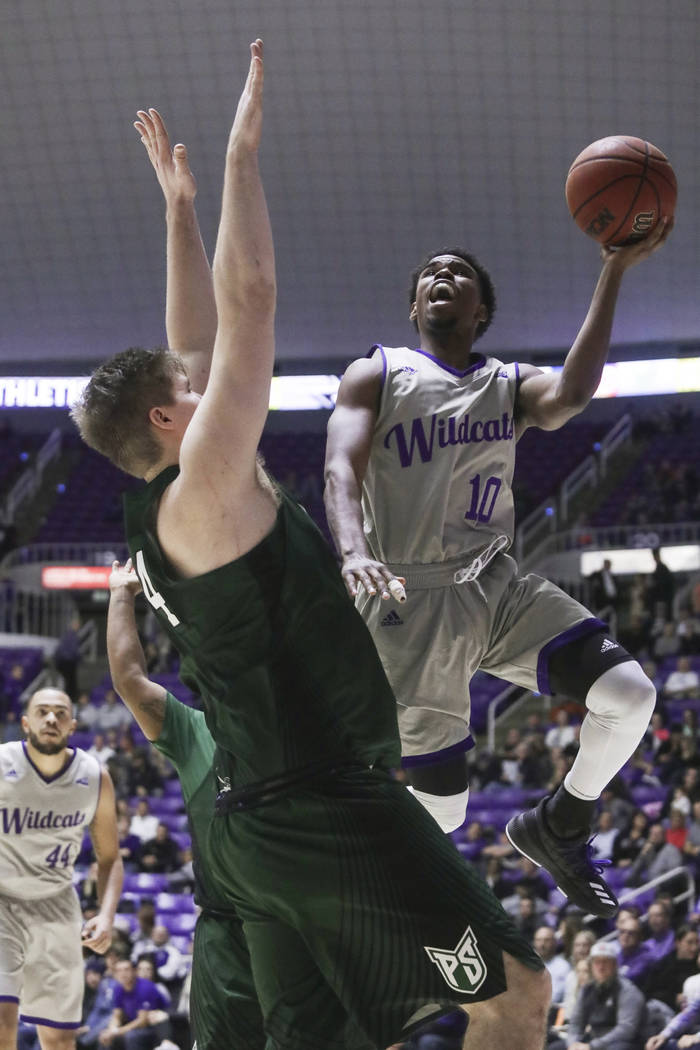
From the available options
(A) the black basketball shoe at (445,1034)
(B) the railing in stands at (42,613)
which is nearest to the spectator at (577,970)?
(A) the black basketball shoe at (445,1034)

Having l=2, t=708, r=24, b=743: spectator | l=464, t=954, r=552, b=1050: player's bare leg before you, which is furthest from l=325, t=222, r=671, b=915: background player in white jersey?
l=2, t=708, r=24, b=743: spectator

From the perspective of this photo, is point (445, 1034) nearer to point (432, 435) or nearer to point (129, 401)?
point (432, 435)

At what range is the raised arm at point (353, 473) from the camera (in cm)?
333

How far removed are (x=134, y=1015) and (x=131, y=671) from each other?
5.79 meters

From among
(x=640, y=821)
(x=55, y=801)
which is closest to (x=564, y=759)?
(x=640, y=821)

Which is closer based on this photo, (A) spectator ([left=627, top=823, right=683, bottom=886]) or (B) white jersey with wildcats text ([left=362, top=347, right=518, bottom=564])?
(B) white jersey with wildcats text ([left=362, top=347, right=518, bottom=564])

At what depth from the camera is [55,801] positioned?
733cm

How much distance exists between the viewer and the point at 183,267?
393 centimetres

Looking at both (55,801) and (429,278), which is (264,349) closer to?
(429,278)

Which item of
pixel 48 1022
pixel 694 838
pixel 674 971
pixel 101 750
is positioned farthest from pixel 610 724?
pixel 101 750

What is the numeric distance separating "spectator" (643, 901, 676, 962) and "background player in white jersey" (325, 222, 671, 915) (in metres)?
5.45

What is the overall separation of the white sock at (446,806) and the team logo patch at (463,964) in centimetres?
149

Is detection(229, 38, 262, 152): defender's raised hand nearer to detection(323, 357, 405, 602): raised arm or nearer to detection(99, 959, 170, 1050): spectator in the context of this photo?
detection(323, 357, 405, 602): raised arm

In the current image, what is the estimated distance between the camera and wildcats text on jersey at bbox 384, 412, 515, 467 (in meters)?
4.38
